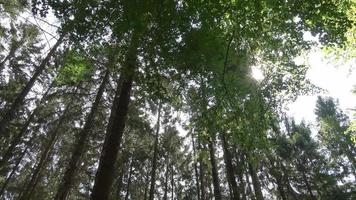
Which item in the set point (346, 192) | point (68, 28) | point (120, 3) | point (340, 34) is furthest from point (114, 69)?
point (346, 192)

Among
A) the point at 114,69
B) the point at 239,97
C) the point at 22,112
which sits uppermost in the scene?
the point at 22,112

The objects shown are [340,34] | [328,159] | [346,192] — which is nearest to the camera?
[340,34]

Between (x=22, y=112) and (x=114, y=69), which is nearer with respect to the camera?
(x=114, y=69)

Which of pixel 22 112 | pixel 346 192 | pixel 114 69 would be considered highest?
pixel 22 112

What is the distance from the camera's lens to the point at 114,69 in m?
9.00

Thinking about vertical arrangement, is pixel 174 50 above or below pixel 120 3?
below

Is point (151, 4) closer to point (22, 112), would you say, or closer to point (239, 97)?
point (239, 97)

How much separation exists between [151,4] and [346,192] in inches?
1251

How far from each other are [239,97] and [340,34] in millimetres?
2461

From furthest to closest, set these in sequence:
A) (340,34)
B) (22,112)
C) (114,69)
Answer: (22,112) → (114,69) → (340,34)

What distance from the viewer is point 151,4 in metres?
5.52

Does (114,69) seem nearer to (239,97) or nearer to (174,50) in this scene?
(174,50)

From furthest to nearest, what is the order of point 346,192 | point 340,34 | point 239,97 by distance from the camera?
1. point 346,192
2. point 239,97
3. point 340,34

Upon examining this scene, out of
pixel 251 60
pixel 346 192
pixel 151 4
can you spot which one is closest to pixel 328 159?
pixel 346 192
